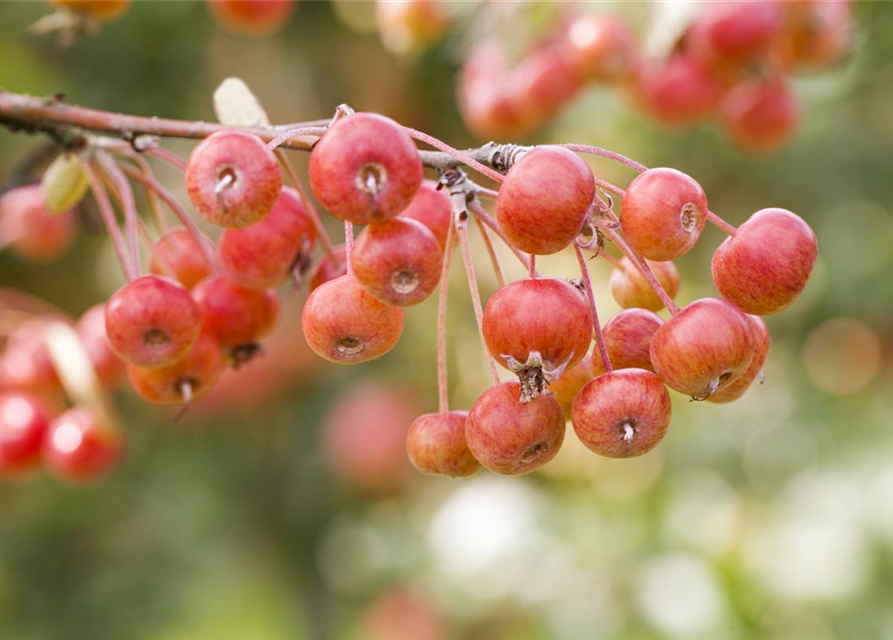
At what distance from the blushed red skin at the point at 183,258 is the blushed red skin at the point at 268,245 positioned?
0.58ft

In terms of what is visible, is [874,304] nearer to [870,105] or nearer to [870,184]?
[870,184]

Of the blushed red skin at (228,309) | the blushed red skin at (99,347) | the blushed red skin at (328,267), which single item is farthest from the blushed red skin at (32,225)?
the blushed red skin at (328,267)

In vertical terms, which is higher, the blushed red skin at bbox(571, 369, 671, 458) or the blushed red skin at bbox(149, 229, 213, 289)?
the blushed red skin at bbox(149, 229, 213, 289)

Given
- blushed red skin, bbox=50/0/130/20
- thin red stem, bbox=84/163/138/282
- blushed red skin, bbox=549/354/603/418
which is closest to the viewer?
blushed red skin, bbox=549/354/603/418

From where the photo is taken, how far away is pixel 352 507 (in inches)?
130

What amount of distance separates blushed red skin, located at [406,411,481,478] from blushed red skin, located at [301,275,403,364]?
0.10 metres

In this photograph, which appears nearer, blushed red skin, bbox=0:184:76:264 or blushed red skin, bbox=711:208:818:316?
blushed red skin, bbox=711:208:818:316

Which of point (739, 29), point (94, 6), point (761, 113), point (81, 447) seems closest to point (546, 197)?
point (94, 6)

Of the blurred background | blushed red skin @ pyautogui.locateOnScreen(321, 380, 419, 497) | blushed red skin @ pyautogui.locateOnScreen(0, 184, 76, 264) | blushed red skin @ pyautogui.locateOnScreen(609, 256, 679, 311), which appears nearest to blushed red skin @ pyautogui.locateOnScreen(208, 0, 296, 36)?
the blurred background

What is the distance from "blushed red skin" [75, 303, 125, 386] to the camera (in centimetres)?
144

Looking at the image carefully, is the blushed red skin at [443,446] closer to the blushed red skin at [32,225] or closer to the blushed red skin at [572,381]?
the blushed red skin at [572,381]

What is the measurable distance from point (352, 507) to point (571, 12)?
1.90 metres

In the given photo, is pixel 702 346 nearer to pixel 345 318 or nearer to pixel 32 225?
pixel 345 318

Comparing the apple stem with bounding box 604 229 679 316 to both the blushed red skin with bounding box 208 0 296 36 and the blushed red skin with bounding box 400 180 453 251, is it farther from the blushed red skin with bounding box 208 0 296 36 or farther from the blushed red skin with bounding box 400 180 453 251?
the blushed red skin with bounding box 208 0 296 36
